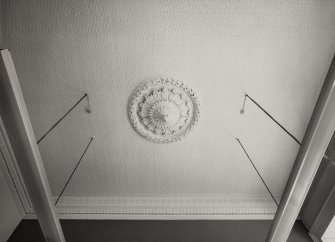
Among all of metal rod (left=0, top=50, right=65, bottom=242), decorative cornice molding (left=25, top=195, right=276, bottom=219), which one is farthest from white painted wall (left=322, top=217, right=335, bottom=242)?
metal rod (left=0, top=50, right=65, bottom=242)

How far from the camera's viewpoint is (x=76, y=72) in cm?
235

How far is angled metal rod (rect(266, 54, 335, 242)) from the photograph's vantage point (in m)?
1.03

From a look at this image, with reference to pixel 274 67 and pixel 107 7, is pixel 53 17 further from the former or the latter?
pixel 274 67

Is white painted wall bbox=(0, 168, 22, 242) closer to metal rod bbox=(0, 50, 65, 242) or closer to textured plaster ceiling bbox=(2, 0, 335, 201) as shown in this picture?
textured plaster ceiling bbox=(2, 0, 335, 201)

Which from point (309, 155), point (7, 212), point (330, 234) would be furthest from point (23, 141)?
point (330, 234)

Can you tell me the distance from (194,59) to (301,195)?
153 centimetres

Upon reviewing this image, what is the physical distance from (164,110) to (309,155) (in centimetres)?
155

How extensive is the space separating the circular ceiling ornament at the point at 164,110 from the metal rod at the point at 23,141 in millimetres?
1396

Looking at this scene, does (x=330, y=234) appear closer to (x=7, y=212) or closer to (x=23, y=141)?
(x=23, y=141)

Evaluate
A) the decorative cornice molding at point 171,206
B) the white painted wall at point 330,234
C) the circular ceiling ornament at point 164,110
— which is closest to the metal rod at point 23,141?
the circular ceiling ornament at point 164,110

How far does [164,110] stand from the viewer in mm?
2469

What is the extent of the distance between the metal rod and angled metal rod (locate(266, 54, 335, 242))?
1.36 metres

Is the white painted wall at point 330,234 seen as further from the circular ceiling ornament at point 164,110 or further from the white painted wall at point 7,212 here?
the white painted wall at point 7,212

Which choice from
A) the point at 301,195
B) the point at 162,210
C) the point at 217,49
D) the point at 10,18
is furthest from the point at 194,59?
the point at 162,210
